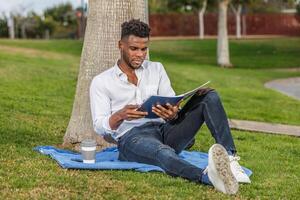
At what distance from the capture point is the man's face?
5723 mm

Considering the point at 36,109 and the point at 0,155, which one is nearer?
the point at 0,155

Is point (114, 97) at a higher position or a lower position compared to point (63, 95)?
higher

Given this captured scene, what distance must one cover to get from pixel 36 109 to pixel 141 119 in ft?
14.8

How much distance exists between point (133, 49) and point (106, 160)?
1171 mm

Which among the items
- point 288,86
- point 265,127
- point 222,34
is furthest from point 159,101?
point 222,34

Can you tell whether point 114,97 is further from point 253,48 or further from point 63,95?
point 253,48

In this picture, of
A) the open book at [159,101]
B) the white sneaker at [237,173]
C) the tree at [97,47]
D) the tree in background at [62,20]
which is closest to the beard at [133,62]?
the open book at [159,101]

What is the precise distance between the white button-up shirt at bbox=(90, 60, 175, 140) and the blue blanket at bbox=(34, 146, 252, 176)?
0.27 metres

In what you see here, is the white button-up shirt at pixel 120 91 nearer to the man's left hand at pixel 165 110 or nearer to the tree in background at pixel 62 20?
the man's left hand at pixel 165 110

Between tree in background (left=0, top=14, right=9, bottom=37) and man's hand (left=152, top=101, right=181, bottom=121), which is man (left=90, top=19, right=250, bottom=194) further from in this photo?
tree in background (left=0, top=14, right=9, bottom=37)

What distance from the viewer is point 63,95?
12.5 meters

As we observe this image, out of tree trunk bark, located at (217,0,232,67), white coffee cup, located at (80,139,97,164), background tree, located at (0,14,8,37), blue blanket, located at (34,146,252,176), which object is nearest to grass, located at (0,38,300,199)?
blue blanket, located at (34,146,252,176)

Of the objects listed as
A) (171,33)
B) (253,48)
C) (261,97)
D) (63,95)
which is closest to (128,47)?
(63,95)

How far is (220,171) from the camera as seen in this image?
16.4 ft
